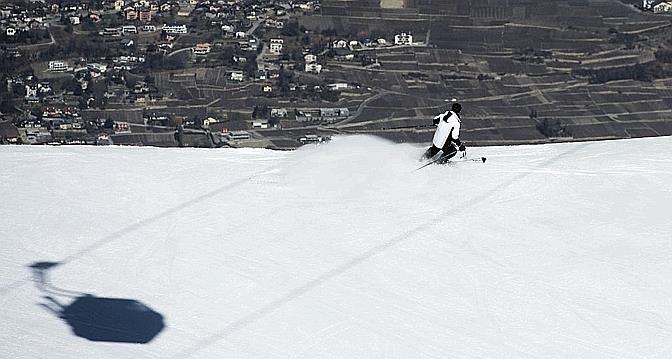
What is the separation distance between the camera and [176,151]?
8945 millimetres

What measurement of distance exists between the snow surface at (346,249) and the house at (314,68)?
9575mm

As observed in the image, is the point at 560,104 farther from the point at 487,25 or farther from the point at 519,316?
the point at 519,316

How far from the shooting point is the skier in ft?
26.0

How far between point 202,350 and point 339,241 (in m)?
1.64

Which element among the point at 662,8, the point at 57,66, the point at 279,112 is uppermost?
the point at 662,8

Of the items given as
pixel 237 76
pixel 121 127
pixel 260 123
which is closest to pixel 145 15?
pixel 237 76

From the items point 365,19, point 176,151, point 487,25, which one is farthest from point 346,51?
point 176,151

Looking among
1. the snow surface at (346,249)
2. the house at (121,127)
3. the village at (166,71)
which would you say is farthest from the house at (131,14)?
the snow surface at (346,249)

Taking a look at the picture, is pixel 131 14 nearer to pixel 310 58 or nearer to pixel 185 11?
pixel 185 11

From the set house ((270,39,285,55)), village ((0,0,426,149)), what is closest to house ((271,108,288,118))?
village ((0,0,426,149))

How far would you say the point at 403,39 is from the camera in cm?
1962

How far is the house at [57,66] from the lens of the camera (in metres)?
18.3

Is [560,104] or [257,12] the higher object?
[257,12]

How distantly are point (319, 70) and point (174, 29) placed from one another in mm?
3320
